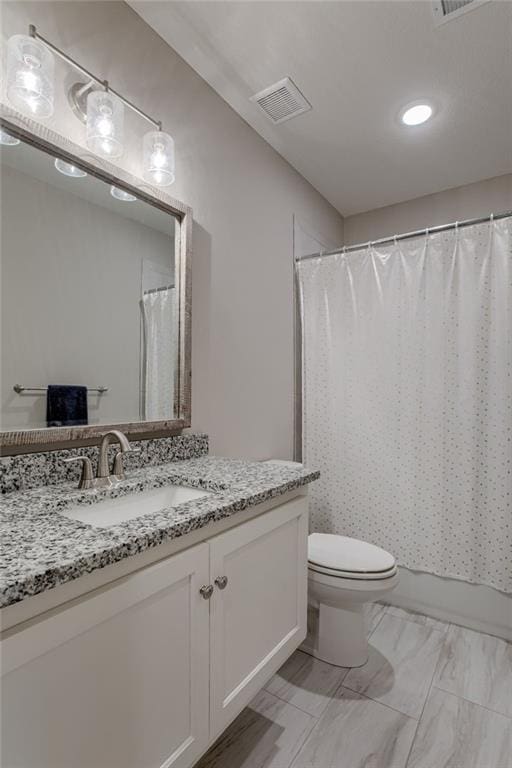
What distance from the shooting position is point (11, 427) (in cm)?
106

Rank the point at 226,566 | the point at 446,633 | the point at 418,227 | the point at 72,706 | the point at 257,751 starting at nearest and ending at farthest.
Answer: the point at 72,706 < the point at 226,566 < the point at 257,751 < the point at 446,633 < the point at 418,227

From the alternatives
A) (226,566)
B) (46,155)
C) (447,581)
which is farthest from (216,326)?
(447,581)

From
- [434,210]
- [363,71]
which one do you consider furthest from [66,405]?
[434,210]

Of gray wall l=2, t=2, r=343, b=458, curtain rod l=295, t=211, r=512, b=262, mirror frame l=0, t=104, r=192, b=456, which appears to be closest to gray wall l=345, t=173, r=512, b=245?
curtain rod l=295, t=211, r=512, b=262

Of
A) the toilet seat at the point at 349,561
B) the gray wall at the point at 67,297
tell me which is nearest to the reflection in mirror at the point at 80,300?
the gray wall at the point at 67,297

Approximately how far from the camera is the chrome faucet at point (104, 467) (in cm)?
110

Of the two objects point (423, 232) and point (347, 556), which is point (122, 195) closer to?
point (423, 232)

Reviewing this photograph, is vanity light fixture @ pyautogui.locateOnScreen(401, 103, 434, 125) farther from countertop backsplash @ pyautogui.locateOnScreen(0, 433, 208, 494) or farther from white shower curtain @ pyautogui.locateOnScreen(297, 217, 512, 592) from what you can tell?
countertop backsplash @ pyautogui.locateOnScreen(0, 433, 208, 494)

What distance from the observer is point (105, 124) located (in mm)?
1237

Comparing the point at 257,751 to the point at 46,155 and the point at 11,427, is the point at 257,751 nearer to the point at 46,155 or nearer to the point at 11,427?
the point at 11,427

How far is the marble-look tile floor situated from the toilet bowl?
6 centimetres

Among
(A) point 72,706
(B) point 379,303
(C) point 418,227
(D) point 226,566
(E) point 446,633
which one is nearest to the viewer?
(A) point 72,706

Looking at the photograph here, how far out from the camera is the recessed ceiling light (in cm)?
190

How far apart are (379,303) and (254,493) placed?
149 centimetres
